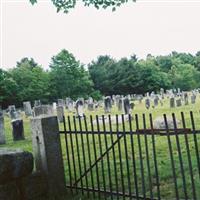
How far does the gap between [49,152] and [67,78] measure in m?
57.9

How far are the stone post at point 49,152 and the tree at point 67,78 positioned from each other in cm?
5685

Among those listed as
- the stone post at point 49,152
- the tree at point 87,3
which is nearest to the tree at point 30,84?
the tree at point 87,3

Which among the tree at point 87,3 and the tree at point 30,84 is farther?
the tree at point 30,84

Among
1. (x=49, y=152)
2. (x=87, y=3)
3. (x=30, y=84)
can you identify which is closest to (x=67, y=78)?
(x=30, y=84)

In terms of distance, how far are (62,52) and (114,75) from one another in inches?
764

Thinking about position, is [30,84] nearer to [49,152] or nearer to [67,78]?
[67,78]

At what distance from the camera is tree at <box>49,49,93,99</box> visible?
214 ft

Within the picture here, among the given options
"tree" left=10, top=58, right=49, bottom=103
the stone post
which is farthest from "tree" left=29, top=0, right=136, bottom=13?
"tree" left=10, top=58, right=49, bottom=103

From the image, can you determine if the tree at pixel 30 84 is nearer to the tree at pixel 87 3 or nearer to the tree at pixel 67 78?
the tree at pixel 67 78

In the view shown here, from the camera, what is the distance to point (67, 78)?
6531 cm

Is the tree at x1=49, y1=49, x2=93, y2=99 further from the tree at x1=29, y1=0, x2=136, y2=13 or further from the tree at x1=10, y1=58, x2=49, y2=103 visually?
the tree at x1=29, y1=0, x2=136, y2=13

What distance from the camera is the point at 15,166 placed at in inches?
280

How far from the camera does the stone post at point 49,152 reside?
7.66 metres

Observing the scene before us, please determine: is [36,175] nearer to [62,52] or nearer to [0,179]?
[0,179]
